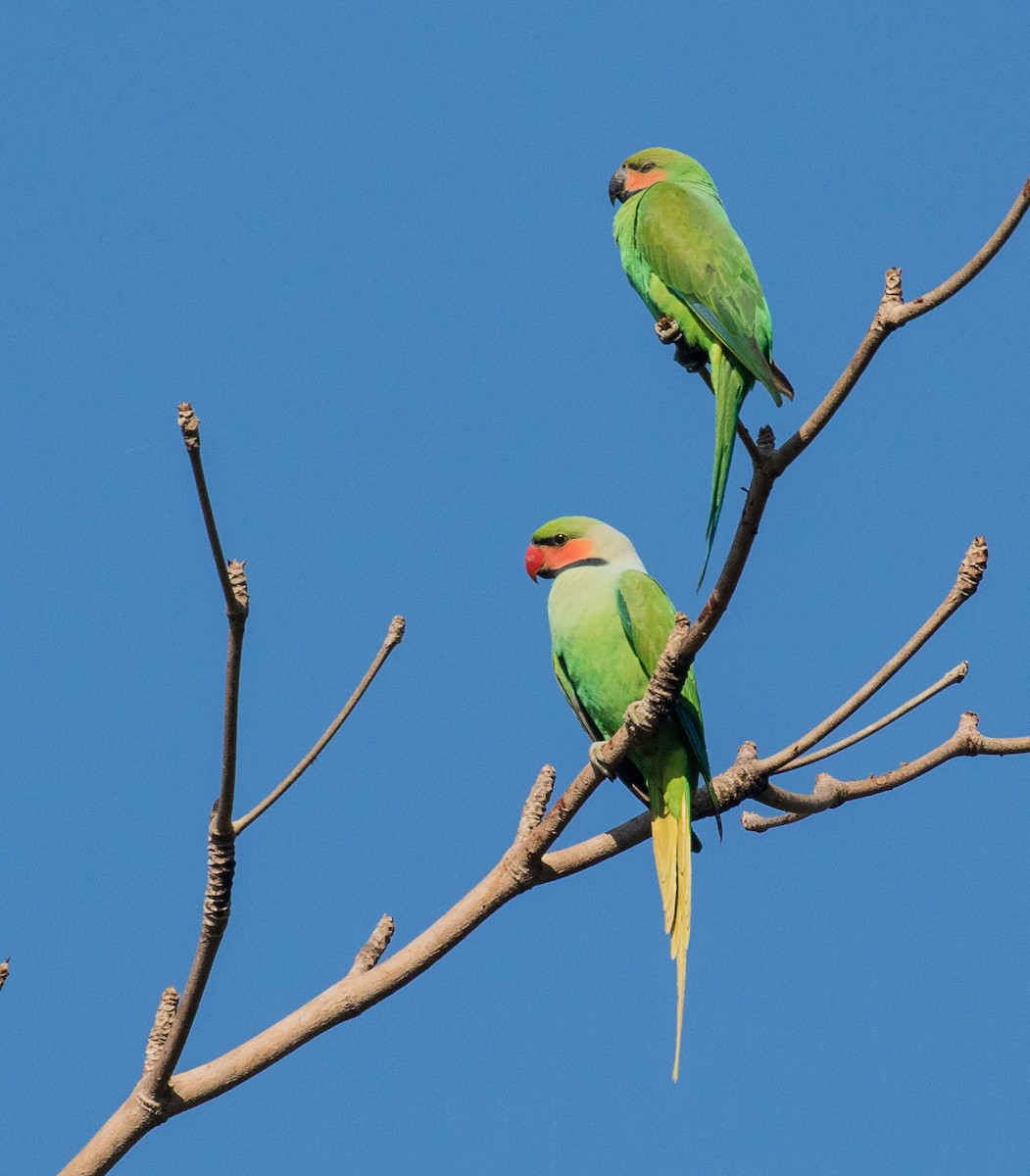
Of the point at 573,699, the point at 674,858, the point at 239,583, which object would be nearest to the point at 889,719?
the point at 674,858

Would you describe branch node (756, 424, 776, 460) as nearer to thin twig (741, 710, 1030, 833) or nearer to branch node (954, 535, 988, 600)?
branch node (954, 535, 988, 600)

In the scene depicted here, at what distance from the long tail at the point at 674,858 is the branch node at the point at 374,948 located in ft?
3.69

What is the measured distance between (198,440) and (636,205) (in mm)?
3313

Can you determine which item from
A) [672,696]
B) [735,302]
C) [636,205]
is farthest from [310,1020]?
[636,205]

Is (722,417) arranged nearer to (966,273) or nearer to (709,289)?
(709,289)

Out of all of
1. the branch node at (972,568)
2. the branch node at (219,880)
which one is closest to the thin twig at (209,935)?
the branch node at (219,880)

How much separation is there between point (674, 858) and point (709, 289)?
2002mm

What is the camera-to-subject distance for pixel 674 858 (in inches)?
178

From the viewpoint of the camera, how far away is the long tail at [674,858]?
173 inches

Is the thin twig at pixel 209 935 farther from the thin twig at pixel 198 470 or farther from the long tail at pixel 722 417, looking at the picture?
the long tail at pixel 722 417

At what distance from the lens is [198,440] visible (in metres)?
2.40

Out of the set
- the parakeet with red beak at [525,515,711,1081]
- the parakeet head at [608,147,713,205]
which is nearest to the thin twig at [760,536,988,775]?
the parakeet with red beak at [525,515,711,1081]

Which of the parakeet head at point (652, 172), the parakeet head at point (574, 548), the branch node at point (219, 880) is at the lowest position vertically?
the branch node at point (219, 880)

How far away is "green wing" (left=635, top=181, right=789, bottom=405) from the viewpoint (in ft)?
14.6
